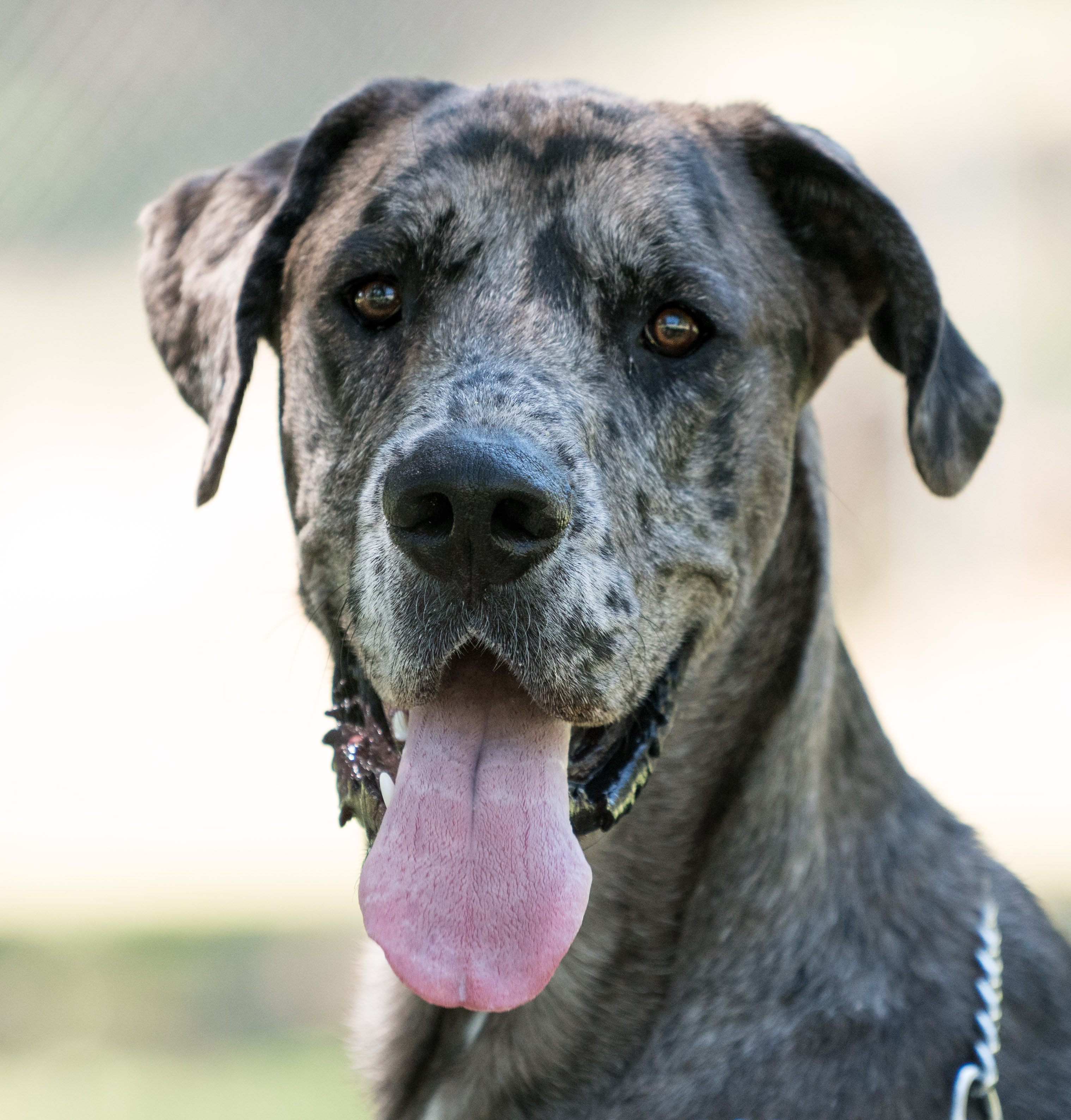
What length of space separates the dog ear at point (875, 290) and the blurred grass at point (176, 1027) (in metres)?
3.08

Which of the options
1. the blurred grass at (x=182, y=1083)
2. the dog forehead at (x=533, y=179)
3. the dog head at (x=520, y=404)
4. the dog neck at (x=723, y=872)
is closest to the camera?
the dog head at (x=520, y=404)

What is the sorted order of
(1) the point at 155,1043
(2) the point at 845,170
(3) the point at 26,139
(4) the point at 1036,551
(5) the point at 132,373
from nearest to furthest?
(2) the point at 845,170, (1) the point at 155,1043, (3) the point at 26,139, (5) the point at 132,373, (4) the point at 1036,551

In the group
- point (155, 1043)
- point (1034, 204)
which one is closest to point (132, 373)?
point (155, 1043)

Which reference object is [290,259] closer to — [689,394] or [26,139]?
[689,394]

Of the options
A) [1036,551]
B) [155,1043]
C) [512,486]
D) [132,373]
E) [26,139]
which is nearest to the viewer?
[512,486]

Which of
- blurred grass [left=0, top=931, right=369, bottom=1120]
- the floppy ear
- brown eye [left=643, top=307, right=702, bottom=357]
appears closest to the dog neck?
brown eye [left=643, top=307, right=702, bottom=357]

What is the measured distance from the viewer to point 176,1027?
17.1 feet

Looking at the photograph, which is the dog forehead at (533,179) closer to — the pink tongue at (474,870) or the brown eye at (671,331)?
the brown eye at (671,331)

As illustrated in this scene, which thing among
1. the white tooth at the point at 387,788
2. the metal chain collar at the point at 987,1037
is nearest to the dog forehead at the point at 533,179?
the white tooth at the point at 387,788

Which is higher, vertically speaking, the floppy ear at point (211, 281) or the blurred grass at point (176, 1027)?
the floppy ear at point (211, 281)

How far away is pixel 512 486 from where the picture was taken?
2039 millimetres

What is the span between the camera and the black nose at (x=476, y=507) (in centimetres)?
203

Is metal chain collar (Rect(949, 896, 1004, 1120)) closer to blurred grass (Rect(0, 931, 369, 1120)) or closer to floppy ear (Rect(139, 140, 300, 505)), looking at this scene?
floppy ear (Rect(139, 140, 300, 505))

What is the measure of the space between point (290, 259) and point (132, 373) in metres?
4.20
